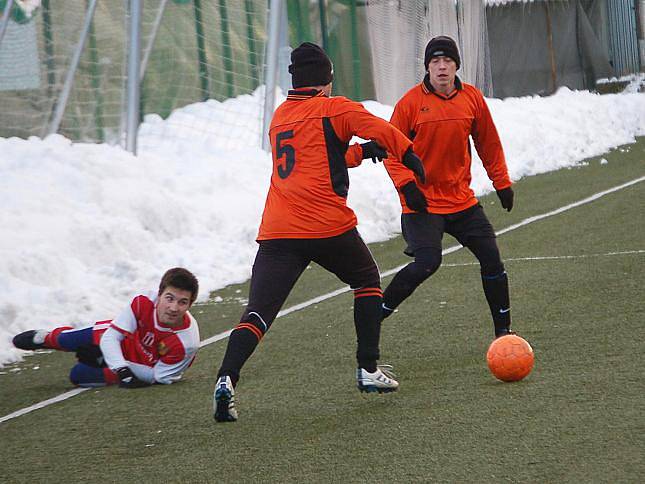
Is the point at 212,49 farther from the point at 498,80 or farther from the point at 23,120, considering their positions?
the point at 498,80

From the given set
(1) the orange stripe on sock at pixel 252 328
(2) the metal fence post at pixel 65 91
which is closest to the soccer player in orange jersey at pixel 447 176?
(1) the orange stripe on sock at pixel 252 328

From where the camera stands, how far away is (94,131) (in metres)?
16.0

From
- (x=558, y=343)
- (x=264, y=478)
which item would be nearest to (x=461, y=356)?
(x=558, y=343)

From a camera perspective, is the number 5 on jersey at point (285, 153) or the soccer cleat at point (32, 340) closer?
the number 5 on jersey at point (285, 153)

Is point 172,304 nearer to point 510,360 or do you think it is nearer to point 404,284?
point 404,284

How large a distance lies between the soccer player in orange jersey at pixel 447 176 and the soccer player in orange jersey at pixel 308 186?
108 cm

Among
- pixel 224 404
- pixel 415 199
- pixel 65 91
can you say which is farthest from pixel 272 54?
pixel 224 404

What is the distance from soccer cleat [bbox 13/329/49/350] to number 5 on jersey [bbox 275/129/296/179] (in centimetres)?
258

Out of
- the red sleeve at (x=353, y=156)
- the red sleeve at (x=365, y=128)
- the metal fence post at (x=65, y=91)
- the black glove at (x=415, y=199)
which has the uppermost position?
the metal fence post at (x=65, y=91)

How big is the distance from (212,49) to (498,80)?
45.3 ft

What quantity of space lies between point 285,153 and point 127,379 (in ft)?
6.74

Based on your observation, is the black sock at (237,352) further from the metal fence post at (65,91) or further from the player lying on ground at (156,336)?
the metal fence post at (65,91)

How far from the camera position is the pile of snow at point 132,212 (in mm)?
10469

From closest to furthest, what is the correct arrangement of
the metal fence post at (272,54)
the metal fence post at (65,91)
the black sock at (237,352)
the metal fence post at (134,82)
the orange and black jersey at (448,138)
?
the black sock at (237,352) < the orange and black jersey at (448,138) < the metal fence post at (134,82) < the metal fence post at (65,91) < the metal fence post at (272,54)
